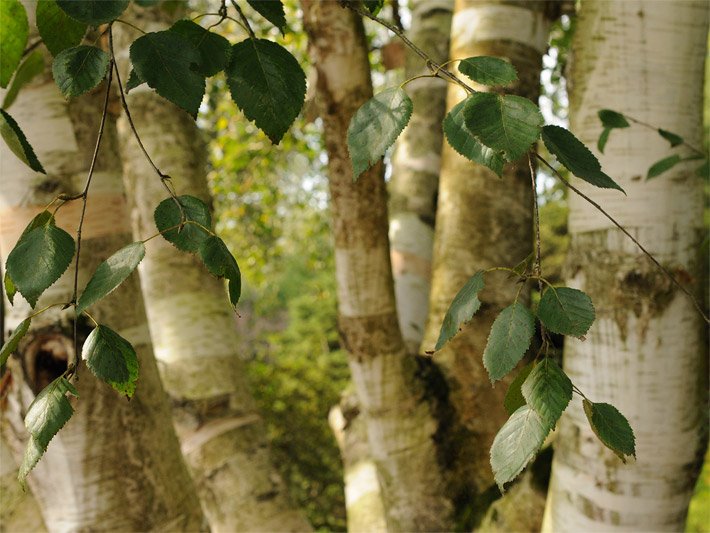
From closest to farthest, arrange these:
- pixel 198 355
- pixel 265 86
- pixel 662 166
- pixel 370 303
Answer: pixel 265 86, pixel 662 166, pixel 370 303, pixel 198 355

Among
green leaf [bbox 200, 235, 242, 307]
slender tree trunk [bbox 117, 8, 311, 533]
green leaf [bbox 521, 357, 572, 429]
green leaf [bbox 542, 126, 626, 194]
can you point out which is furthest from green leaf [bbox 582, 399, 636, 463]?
slender tree trunk [bbox 117, 8, 311, 533]

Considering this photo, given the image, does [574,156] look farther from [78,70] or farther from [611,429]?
[78,70]

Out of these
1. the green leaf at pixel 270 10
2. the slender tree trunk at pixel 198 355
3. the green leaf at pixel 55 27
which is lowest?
the slender tree trunk at pixel 198 355

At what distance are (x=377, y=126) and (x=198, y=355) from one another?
1655mm

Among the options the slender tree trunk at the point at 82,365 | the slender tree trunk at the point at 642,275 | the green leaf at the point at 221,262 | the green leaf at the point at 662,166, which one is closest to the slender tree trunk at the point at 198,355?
the slender tree trunk at the point at 82,365

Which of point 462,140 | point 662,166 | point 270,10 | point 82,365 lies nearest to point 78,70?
point 270,10

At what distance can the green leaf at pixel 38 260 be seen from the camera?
0.55 m

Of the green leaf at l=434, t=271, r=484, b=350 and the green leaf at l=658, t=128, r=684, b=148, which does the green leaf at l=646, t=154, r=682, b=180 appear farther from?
the green leaf at l=434, t=271, r=484, b=350

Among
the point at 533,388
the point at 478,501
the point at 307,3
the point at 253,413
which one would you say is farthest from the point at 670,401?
the point at 253,413

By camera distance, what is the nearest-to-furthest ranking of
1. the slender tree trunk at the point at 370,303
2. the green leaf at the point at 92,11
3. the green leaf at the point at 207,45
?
1. the green leaf at the point at 92,11
2. the green leaf at the point at 207,45
3. the slender tree trunk at the point at 370,303

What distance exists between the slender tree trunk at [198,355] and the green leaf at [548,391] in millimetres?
1586

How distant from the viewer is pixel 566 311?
0.54m

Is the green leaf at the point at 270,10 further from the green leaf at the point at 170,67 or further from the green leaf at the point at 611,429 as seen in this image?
the green leaf at the point at 611,429

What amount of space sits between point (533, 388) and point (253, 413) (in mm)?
1706
